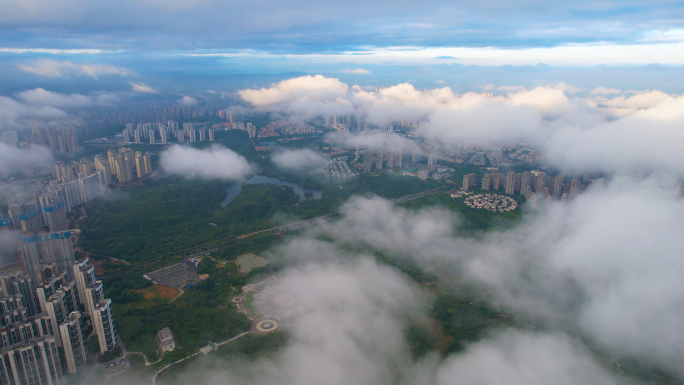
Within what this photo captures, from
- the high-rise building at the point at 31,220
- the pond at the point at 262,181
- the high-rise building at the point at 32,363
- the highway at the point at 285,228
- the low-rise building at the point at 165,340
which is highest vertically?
the high-rise building at the point at 31,220

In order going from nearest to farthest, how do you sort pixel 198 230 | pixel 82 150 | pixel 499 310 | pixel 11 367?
pixel 11 367 < pixel 499 310 < pixel 198 230 < pixel 82 150

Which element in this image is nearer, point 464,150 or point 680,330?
point 680,330

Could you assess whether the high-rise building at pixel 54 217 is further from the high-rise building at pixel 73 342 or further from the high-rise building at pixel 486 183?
the high-rise building at pixel 486 183

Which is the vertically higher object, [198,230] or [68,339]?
[68,339]

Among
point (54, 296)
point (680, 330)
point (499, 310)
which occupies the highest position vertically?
point (54, 296)

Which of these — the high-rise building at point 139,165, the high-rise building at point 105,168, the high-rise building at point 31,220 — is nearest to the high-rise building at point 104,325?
the high-rise building at point 31,220

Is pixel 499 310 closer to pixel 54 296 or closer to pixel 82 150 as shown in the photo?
pixel 54 296

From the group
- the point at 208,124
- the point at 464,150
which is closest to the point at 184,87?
the point at 208,124
